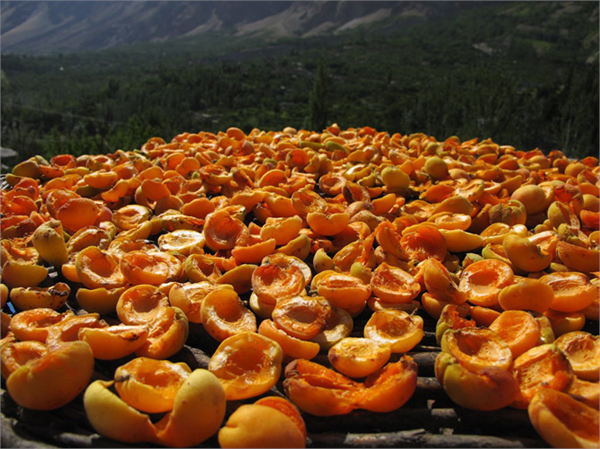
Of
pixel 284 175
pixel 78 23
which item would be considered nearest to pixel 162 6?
pixel 78 23

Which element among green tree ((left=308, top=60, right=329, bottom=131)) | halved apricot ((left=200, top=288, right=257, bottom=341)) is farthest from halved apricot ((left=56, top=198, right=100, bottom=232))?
green tree ((left=308, top=60, right=329, bottom=131))

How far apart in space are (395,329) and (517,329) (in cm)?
51

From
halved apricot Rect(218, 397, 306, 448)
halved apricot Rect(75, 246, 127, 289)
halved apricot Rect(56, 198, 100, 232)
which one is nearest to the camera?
halved apricot Rect(218, 397, 306, 448)

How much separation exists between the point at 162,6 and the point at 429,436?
19751 centimetres

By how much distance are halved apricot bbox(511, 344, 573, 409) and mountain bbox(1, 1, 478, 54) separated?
432 feet

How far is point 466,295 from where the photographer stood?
6.89 ft

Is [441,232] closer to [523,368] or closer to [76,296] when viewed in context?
[523,368]

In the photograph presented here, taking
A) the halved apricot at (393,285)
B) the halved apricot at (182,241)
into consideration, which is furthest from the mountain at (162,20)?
the halved apricot at (393,285)

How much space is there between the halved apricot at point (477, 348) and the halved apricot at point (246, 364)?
0.68 metres

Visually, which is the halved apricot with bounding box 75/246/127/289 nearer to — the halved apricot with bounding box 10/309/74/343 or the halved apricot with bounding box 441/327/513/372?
the halved apricot with bounding box 10/309/74/343

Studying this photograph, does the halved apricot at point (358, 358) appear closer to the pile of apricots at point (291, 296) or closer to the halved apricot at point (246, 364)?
the pile of apricots at point (291, 296)

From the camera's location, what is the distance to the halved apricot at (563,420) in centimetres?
138

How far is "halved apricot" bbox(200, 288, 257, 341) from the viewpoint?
6.22 feet

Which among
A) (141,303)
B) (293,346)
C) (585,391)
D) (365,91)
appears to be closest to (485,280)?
(585,391)
